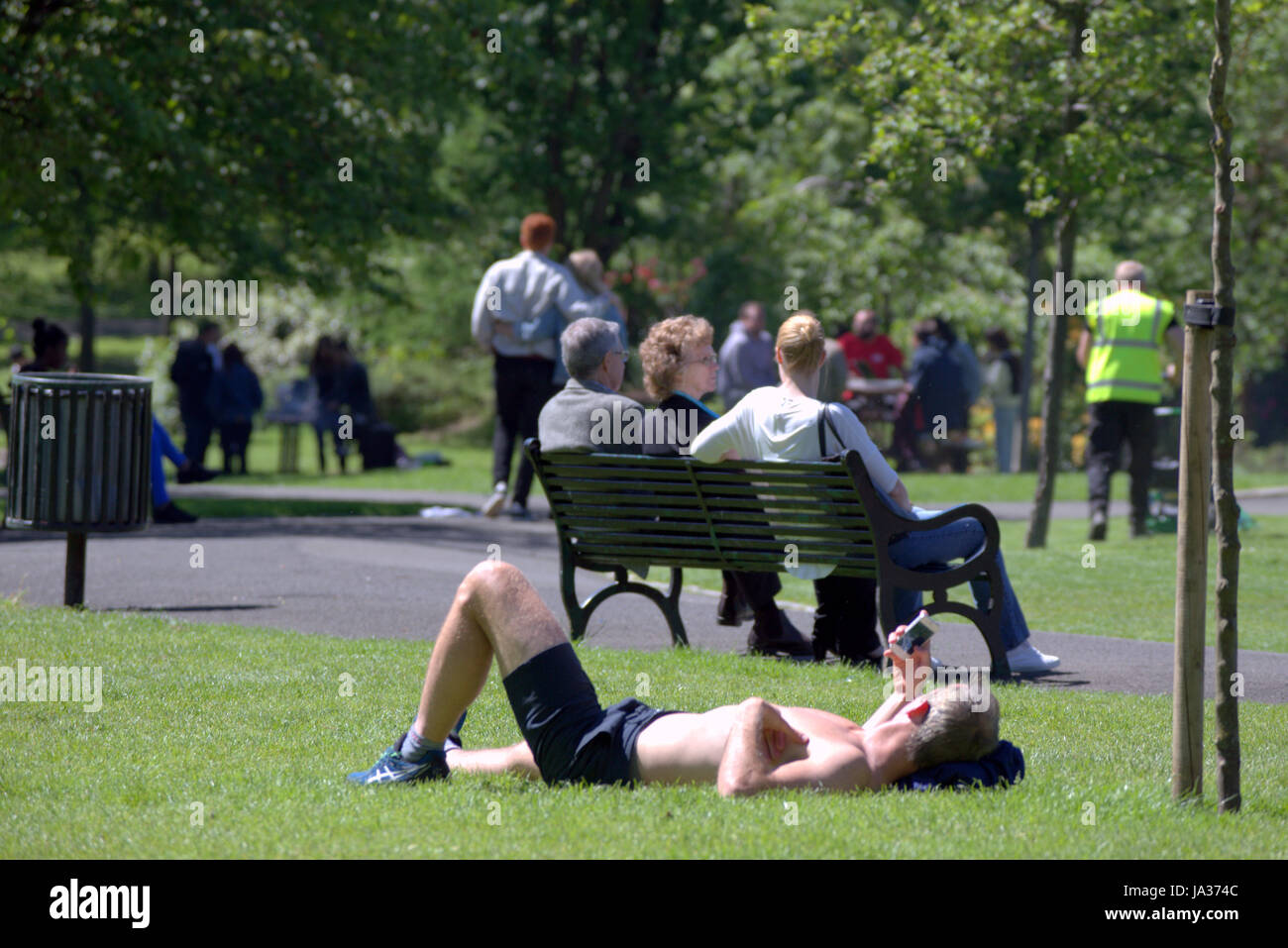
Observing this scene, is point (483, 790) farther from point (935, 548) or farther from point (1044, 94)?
point (1044, 94)

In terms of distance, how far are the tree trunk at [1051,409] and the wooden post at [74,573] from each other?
710cm

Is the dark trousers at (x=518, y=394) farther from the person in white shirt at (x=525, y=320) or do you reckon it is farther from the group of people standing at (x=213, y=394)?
the group of people standing at (x=213, y=394)

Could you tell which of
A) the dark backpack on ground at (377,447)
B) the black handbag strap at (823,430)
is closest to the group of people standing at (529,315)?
the black handbag strap at (823,430)

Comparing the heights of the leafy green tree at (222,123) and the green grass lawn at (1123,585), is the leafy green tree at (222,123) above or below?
above

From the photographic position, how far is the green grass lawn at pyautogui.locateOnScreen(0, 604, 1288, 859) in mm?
4527

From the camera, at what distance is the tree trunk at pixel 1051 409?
12961mm

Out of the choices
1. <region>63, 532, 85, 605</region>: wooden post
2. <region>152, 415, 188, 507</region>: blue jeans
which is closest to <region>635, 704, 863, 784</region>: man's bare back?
<region>63, 532, 85, 605</region>: wooden post

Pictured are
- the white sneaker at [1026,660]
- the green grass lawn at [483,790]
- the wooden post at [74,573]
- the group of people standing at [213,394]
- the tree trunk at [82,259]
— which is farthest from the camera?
the group of people standing at [213,394]

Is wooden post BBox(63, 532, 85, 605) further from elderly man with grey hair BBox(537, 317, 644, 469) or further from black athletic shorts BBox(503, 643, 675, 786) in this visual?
black athletic shorts BBox(503, 643, 675, 786)

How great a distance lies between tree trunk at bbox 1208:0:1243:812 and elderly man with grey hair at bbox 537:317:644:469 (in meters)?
3.62

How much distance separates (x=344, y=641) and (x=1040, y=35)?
752 centimetres

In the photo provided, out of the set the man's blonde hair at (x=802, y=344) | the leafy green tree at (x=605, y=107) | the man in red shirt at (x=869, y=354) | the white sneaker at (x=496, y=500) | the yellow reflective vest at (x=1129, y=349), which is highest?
the leafy green tree at (x=605, y=107)

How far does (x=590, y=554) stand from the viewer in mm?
8219
